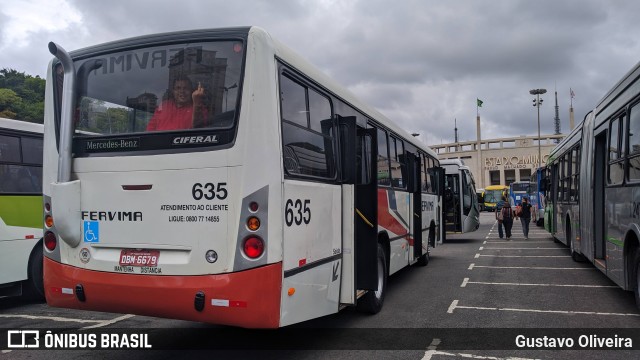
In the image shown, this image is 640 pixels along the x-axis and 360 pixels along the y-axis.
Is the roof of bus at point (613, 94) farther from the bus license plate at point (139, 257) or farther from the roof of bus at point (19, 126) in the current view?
the roof of bus at point (19, 126)

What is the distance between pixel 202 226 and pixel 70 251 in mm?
1519

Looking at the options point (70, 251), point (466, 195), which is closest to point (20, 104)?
point (466, 195)

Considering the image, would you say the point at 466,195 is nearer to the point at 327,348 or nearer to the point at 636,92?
the point at 636,92

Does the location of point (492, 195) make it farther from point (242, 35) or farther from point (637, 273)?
point (242, 35)

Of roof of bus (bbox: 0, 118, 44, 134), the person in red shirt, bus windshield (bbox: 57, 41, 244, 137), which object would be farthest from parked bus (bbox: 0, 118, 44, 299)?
the person in red shirt

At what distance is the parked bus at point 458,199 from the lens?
18859 millimetres

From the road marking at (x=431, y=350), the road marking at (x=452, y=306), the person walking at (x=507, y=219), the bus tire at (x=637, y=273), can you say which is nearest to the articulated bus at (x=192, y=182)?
the road marking at (x=431, y=350)

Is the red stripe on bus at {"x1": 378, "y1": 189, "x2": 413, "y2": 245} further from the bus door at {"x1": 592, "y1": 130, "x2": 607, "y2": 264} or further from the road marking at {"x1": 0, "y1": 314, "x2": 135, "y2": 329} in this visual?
the road marking at {"x1": 0, "y1": 314, "x2": 135, "y2": 329}

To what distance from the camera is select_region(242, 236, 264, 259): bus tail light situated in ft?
13.9

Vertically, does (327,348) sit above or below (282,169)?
below

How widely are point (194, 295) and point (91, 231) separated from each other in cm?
134

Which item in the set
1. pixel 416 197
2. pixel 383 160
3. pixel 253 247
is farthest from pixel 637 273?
pixel 253 247

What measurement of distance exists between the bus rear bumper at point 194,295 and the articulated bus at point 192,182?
0.03ft

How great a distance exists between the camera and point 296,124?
496 centimetres
